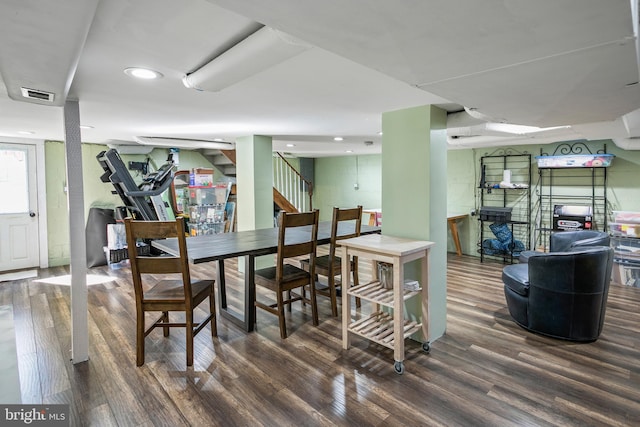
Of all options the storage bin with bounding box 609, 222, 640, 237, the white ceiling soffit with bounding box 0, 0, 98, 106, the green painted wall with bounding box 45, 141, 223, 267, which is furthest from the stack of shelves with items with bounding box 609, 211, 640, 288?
the green painted wall with bounding box 45, 141, 223, 267

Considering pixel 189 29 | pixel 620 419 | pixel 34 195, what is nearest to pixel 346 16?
pixel 189 29

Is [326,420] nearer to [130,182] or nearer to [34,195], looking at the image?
[130,182]

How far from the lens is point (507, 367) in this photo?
8.18 feet

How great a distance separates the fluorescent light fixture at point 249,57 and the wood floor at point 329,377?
1858 mm

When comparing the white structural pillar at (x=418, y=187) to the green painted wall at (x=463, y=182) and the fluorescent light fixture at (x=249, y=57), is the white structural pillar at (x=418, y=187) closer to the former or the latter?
the fluorescent light fixture at (x=249, y=57)

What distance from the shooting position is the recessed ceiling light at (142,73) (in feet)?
6.10

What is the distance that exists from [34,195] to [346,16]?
6.19m

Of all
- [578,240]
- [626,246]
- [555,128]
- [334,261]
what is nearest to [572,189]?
[626,246]

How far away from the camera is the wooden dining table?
2688 millimetres

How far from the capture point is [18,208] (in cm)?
517

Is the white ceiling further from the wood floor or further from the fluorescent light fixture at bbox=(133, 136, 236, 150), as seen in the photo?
the fluorescent light fixture at bbox=(133, 136, 236, 150)

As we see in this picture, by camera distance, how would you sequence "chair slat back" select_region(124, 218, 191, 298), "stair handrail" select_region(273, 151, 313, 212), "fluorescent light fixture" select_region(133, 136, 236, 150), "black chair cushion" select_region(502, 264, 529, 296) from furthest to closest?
1. "stair handrail" select_region(273, 151, 313, 212)
2. "fluorescent light fixture" select_region(133, 136, 236, 150)
3. "black chair cushion" select_region(502, 264, 529, 296)
4. "chair slat back" select_region(124, 218, 191, 298)

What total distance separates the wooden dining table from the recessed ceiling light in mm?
1209

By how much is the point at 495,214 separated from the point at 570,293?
2.80 m
